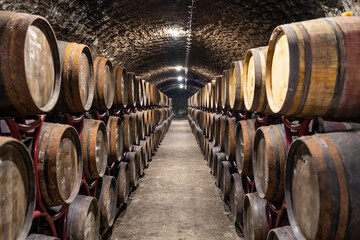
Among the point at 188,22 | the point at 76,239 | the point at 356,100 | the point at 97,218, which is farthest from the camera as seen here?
the point at 188,22

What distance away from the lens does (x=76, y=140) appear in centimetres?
238

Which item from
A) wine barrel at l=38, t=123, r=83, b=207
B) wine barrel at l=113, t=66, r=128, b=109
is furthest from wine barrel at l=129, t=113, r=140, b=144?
wine barrel at l=38, t=123, r=83, b=207

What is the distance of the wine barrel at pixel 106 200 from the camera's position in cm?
327

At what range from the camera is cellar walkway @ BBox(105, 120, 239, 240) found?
11.4 ft

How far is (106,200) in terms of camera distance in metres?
3.29

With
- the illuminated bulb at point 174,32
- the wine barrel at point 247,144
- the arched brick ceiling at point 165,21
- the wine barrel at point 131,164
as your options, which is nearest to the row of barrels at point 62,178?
the wine barrel at point 131,164

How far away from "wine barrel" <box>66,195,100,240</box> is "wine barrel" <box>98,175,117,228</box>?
46 centimetres

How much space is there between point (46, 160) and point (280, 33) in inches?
76.2

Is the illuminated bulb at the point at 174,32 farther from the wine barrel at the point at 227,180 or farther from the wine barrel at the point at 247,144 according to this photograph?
the wine barrel at the point at 247,144

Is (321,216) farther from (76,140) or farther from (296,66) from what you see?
(76,140)

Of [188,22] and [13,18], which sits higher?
[188,22]

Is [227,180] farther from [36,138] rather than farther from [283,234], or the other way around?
[36,138]

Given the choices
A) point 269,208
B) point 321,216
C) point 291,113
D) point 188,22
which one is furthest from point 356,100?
point 188,22

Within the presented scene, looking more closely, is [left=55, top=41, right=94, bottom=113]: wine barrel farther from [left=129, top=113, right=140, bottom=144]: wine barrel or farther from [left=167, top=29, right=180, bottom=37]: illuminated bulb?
[left=167, top=29, right=180, bottom=37]: illuminated bulb
